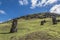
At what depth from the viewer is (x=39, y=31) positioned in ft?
130

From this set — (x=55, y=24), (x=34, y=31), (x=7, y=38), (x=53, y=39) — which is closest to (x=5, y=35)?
(x=7, y=38)

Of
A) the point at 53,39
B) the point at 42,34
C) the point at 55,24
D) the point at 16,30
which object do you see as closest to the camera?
the point at 53,39

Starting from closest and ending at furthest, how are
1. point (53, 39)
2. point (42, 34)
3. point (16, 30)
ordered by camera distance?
point (53, 39) → point (42, 34) → point (16, 30)

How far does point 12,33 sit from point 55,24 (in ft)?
33.3

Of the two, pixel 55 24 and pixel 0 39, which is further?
pixel 55 24

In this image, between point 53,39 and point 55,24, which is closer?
point 53,39

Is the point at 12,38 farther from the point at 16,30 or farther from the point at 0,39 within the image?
the point at 16,30

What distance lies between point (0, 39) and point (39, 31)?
24.9ft

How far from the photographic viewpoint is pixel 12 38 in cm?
3709

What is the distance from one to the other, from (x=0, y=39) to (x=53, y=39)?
897 centimetres

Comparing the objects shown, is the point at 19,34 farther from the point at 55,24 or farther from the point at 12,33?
the point at 55,24

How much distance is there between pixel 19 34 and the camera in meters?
38.6

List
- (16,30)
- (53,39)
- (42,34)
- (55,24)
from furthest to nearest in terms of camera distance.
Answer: (55,24) < (16,30) < (42,34) < (53,39)

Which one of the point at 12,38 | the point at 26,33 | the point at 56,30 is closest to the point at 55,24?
the point at 56,30
